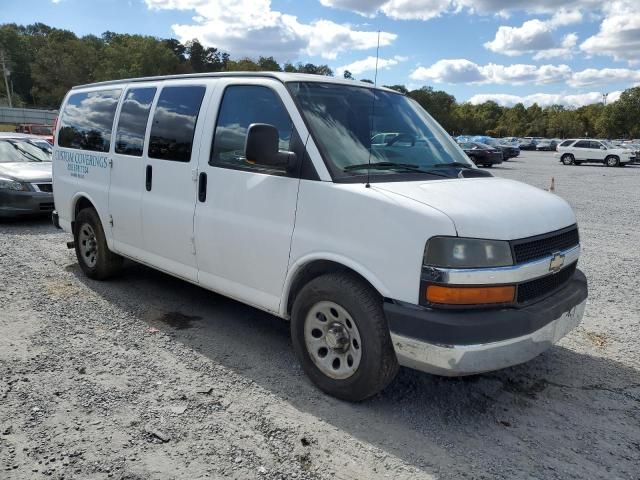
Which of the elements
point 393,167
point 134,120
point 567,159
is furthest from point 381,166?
point 567,159

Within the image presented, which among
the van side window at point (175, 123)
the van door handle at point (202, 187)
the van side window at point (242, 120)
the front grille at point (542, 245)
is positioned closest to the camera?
the front grille at point (542, 245)

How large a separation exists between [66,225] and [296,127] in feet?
13.6

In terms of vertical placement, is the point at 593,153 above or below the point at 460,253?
above

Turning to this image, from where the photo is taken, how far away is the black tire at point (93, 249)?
5.95 m

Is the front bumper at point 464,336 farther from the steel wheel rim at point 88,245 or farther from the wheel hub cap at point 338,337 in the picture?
the steel wheel rim at point 88,245

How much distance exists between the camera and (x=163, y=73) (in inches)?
3511

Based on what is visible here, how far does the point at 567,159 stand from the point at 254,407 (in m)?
38.1

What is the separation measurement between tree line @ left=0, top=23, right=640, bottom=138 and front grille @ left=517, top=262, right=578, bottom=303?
5991 cm

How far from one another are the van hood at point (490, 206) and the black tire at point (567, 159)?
1433 inches

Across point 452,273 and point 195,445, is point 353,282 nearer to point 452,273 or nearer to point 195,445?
point 452,273

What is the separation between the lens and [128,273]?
6578mm

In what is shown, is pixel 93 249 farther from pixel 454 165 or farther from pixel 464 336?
pixel 464 336

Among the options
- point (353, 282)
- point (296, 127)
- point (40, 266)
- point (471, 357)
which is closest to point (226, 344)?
point (353, 282)

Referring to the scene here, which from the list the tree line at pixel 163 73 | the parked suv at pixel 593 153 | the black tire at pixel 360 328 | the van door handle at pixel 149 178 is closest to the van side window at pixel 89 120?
the van door handle at pixel 149 178
